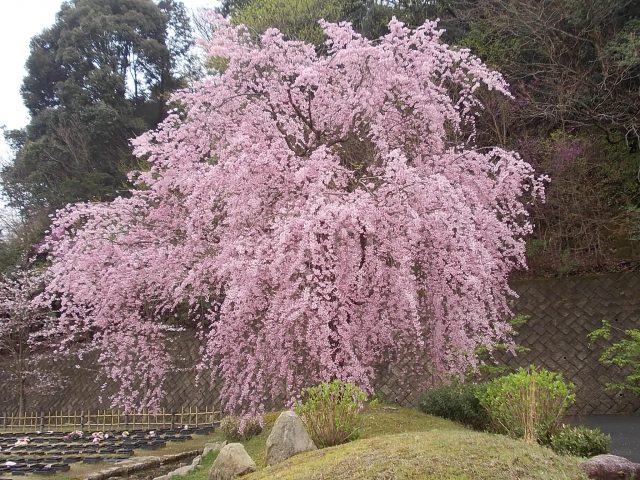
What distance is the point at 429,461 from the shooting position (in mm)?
5051

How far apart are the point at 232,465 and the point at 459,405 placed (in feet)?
14.1

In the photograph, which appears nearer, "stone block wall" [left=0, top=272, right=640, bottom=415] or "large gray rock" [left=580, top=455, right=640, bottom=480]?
"large gray rock" [left=580, top=455, right=640, bottom=480]

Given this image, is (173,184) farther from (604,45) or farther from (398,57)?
(604,45)

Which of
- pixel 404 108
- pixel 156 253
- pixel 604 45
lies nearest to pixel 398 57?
pixel 404 108

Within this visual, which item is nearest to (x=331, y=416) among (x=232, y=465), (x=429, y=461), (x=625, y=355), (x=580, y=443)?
(x=232, y=465)

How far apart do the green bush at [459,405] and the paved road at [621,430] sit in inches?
84.5

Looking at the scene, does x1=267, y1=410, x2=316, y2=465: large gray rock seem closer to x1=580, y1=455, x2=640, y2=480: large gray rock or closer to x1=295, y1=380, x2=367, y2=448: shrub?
x1=295, y1=380, x2=367, y2=448: shrub

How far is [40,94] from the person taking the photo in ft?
107

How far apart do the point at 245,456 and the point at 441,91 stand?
6.83m

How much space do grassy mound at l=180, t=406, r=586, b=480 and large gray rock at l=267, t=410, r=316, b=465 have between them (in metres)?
0.26

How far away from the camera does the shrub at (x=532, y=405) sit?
7379mm

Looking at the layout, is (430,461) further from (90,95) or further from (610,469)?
(90,95)

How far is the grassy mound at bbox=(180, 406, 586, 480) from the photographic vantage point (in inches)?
194

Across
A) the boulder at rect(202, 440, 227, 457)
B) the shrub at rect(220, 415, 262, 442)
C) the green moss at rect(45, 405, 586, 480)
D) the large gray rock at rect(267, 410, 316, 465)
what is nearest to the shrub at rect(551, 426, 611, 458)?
the green moss at rect(45, 405, 586, 480)
